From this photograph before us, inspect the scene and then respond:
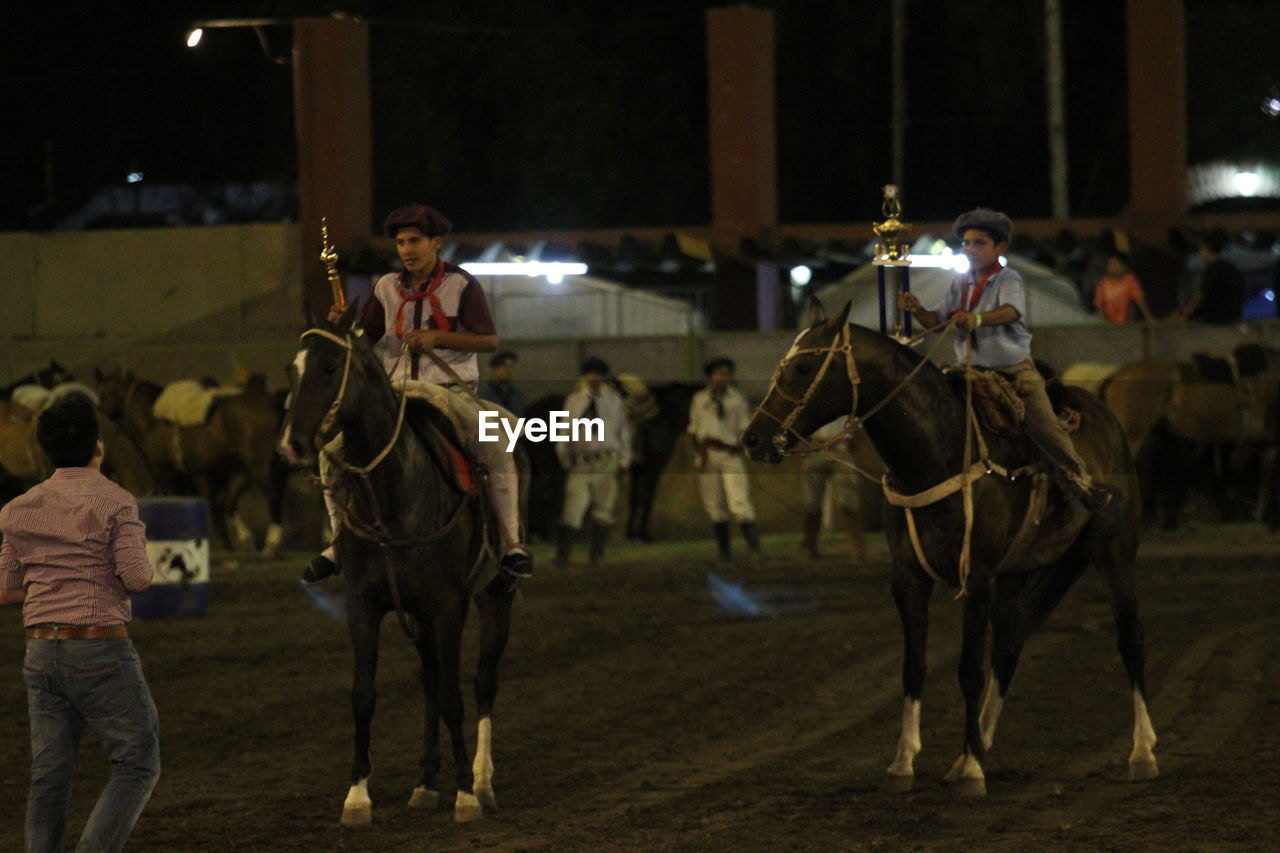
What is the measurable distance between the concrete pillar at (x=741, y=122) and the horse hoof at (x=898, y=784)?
19550 millimetres

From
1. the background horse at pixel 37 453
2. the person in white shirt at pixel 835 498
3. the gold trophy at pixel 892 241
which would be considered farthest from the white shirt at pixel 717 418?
the gold trophy at pixel 892 241

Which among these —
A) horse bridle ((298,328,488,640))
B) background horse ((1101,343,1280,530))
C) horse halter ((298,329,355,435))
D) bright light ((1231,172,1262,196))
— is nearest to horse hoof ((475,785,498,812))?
horse bridle ((298,328,488,640))

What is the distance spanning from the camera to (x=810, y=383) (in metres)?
9.02

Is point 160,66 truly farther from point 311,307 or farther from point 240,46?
point 311,307

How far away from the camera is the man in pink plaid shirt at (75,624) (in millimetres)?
6375

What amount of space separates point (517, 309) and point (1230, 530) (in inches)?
411

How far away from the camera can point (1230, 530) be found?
22016 mm

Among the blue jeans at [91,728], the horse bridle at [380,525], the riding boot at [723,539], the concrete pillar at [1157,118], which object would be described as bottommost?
the riding boot at [723,539]

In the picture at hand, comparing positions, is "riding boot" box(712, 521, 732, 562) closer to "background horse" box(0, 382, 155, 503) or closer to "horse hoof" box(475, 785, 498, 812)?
"background horse" box(0, 382, 155, 503)

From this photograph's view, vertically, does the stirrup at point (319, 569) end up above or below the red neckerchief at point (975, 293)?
below

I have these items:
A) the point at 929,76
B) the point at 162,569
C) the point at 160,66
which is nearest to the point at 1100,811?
the point at 162,569

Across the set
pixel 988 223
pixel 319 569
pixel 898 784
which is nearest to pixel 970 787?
pixel 898 784

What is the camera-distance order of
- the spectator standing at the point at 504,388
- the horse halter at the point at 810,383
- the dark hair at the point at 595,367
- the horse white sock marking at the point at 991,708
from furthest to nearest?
the dark hair at the point at 595,367 < the spectator standing at the point at 504,388 < the horse white sock marking at the point at 991,708 < the horse halter at the point at 810,383

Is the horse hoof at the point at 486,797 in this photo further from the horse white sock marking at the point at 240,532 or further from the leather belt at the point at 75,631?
the horse white sock marking at the point at 240,532
